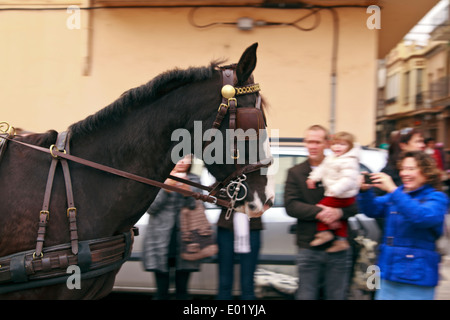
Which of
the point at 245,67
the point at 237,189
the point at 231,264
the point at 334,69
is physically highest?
the point at 334,69

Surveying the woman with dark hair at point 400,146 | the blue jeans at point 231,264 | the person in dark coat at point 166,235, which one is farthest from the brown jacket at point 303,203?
the person in dark coat at point 166,235

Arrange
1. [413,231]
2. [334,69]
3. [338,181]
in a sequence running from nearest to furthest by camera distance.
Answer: [413,231] < [338,181] < [334,69]

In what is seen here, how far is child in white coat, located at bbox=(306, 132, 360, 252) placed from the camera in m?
3.08

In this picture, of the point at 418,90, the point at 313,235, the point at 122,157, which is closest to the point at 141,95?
the point at 122,157

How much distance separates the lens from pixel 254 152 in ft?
6.97

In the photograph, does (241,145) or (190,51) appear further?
(190,51)

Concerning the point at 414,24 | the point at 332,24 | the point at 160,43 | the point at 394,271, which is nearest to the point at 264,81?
the point at 332,24

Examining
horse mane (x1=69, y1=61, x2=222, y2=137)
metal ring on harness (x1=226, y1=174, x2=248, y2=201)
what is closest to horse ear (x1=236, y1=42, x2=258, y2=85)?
horse mane (x1=69, y1=61, x2=222, y2=137)

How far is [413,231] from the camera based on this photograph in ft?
9.04

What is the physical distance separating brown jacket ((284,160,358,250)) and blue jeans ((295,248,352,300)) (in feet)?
0.29

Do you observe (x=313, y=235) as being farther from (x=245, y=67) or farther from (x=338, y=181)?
(x=245, y=67)

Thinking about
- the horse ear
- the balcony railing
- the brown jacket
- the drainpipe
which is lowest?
the brown jacket

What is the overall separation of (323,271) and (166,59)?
4517 millimetres

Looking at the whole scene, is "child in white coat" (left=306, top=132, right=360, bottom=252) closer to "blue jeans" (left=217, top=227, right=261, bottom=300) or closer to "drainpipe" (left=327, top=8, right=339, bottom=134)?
"blue jeans" (left=217, top=227, right=261, bottom=300)
